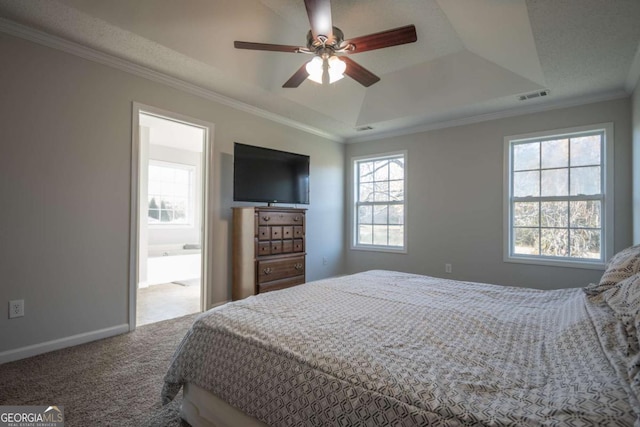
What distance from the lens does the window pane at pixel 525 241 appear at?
3896 millimetres

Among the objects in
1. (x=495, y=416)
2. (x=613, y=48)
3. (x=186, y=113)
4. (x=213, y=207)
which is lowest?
(x=495, y=416)

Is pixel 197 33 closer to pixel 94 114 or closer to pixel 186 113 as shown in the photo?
pixel 186 113

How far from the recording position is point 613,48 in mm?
2562

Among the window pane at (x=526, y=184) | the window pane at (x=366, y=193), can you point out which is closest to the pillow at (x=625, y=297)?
the window pane at (x=526, y=184)

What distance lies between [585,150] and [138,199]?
196 inches

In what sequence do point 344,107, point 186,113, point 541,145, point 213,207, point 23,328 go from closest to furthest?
point 23,328 < point 186,113 < point 213,207 < point 541,145 < point 344,107

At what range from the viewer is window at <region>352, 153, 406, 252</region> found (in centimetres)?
501

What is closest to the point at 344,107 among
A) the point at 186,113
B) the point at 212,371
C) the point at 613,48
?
the point at 186,113

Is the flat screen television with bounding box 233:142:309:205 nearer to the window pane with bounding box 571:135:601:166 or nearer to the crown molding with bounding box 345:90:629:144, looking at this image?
the crown molding with bounding box 345:90:629:144

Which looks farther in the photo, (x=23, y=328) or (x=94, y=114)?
(x=94, y=114)

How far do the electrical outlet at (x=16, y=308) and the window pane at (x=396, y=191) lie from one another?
4.51 metres

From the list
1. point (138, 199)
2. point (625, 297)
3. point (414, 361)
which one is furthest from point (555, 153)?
point (138, 199)

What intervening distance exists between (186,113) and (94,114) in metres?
0.86

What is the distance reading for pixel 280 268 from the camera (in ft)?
12.3
